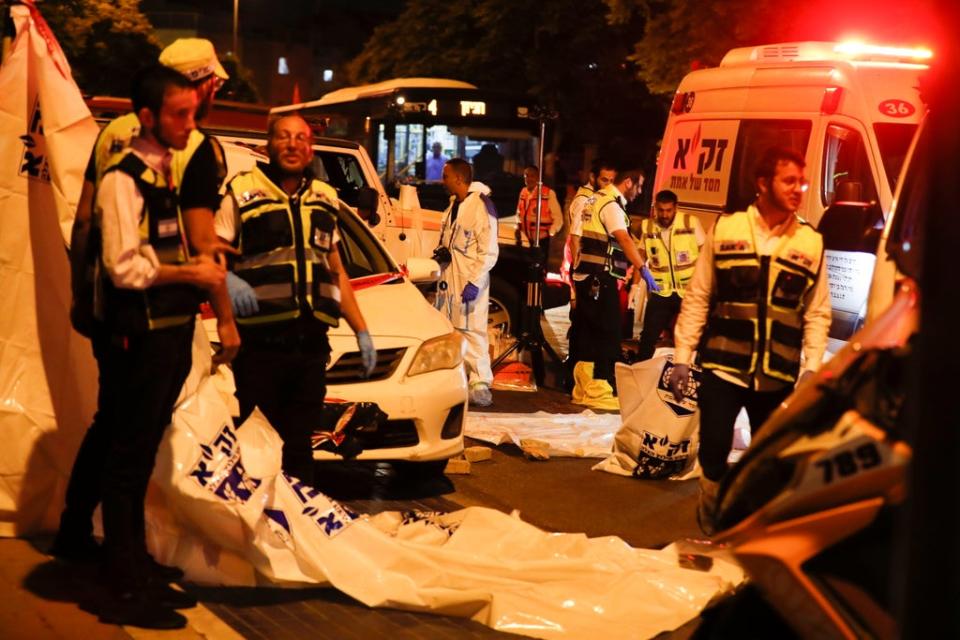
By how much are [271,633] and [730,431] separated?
2.07 metres

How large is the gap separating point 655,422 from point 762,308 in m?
2.39

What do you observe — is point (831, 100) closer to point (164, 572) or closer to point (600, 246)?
point (600, 246)

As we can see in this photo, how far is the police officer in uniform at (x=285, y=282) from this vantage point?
5742 millimetres

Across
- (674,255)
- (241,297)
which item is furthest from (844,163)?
(241,297)

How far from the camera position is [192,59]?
530cm

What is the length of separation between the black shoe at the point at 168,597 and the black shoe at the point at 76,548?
16.4 inches

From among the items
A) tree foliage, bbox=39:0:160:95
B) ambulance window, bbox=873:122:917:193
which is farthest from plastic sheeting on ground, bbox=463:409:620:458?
tree foliage, bbox=39:0:160:95

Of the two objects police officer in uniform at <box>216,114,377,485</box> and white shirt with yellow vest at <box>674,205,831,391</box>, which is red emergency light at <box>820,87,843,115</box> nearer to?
white shirt with yellow vest at <box>674,205,831,391</box>

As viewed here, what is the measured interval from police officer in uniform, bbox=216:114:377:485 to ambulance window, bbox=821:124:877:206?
539 cm

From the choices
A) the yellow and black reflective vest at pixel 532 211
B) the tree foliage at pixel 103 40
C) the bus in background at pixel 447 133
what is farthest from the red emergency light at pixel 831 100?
the tree foliage at pixel 103 40

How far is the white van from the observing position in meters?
9.99

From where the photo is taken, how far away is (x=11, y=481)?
19.1 ft

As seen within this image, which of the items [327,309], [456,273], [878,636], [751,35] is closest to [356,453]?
[327,309]

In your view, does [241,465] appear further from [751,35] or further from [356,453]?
[751,35]
